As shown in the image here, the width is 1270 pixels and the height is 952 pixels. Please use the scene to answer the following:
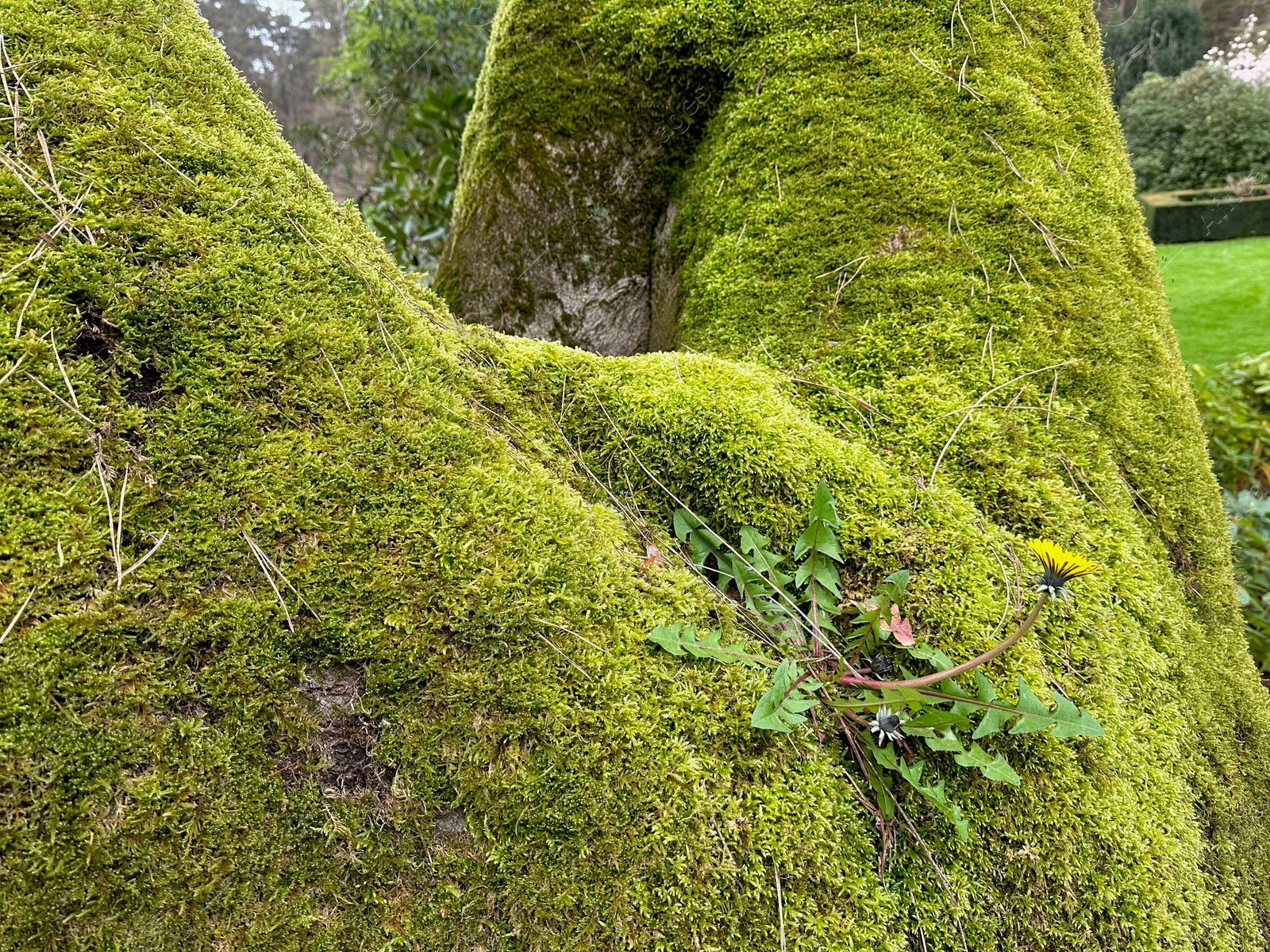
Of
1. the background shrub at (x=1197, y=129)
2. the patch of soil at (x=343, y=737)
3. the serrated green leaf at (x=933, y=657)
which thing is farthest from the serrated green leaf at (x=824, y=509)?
the background shrub at (x=1197, y=129)

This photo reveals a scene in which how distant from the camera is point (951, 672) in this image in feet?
4.22

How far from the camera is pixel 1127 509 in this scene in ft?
6.58

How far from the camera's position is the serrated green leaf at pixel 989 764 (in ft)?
4.25

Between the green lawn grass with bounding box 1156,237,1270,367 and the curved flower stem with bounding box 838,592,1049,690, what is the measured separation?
5.62m

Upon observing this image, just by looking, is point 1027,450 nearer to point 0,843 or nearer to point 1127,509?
point 1127,509

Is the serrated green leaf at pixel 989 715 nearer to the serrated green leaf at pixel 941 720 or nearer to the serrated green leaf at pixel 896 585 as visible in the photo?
the serrated green leaf at pixel 941 720

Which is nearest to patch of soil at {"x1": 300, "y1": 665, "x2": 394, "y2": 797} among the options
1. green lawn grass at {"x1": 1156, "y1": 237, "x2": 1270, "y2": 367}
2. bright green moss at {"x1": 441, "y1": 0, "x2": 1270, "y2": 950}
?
bright green moss at {"x1": 441, "y1": 0, "x2": 1270, "y2": 950}

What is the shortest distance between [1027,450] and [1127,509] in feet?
1.23

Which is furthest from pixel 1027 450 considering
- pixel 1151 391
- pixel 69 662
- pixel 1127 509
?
pixel 69 662

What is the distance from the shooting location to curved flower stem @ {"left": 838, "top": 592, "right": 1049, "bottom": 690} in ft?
4.00

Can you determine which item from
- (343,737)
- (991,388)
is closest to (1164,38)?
(991,388)

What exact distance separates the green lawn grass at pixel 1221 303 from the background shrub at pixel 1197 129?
5552mm

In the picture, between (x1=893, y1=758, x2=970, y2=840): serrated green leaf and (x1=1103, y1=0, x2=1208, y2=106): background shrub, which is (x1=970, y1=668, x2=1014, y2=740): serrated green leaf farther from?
(x1=1103, y1=0, x2=1208, y2=106): background shrub

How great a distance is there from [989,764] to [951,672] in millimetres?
217
